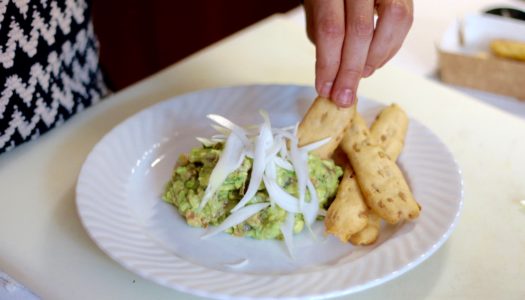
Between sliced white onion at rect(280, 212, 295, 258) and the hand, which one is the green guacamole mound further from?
the hand

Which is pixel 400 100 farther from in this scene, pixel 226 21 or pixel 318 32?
pixel 226 21

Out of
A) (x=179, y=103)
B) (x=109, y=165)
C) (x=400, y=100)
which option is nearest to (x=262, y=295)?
(x=109, y=165)

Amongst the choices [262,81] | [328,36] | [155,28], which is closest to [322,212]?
[328,36]

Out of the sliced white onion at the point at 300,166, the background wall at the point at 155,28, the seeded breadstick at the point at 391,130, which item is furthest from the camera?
the background wall at the point at 155,28

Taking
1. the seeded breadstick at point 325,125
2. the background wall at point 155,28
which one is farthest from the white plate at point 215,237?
the background wall at point 155,28

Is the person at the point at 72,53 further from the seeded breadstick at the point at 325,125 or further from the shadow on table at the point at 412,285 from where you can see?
the shadow on table at the point at 412,285

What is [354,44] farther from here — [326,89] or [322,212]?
[322,212]
